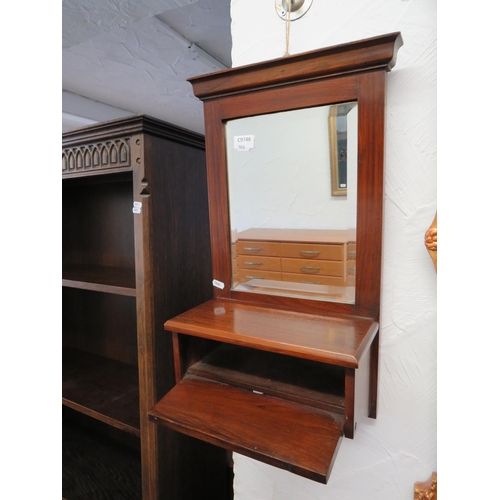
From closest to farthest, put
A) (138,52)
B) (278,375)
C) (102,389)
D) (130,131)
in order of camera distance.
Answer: (278,375), (130,131), (102,389), (138,52)

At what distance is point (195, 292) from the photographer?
1001 mm

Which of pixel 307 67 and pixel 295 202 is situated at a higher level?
pixel 307 67

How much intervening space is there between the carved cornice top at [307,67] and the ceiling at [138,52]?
432 millimetres

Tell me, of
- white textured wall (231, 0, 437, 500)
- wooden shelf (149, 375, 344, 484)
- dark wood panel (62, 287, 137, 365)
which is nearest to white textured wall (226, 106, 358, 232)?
white textured wall (231, 0, 437, 500)

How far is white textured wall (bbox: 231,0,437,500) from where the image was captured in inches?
24.3

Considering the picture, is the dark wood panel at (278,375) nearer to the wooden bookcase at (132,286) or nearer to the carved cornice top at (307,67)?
the wooden bookcase at (132,286)

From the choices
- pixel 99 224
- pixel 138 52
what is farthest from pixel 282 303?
pixel 138 52

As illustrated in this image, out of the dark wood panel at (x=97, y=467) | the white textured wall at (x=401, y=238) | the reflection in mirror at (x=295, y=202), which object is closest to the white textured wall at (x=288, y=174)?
the reflection in mirror at (x=295, y=202)

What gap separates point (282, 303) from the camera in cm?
71

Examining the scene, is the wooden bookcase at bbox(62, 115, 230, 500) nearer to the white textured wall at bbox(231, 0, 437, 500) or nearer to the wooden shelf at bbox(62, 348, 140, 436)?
the wooden shelf at bbox(62, 348, 140, 436)

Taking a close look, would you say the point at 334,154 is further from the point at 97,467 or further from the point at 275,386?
the point at 97,467

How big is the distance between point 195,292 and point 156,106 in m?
2.04

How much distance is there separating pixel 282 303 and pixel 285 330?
0.39 feet
